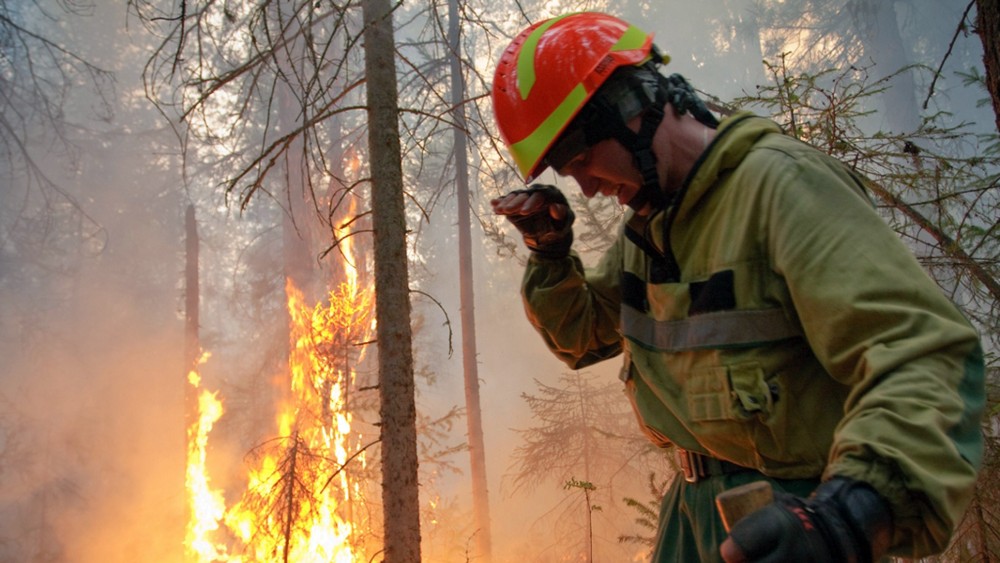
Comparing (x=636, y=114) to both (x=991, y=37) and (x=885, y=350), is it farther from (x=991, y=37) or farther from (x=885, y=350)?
(x=991, y=37)

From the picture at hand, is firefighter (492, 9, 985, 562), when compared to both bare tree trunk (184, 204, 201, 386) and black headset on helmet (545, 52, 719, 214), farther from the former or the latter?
bare tree trunk (184, 204, 201, 386)

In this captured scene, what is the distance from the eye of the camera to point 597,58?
1.97 meters

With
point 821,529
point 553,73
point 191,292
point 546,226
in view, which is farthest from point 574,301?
point 191,292

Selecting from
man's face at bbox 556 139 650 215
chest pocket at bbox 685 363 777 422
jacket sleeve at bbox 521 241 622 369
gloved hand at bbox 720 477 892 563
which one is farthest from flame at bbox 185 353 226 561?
gloved hand at bbox 720 477 892 563

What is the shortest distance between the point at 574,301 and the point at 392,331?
1.58 metres

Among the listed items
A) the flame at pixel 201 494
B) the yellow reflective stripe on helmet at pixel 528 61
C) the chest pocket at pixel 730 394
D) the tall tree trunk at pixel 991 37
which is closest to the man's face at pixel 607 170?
the yellow reflective stripe on helmet at pixel 528 61

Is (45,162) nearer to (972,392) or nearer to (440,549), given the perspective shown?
(440,549)

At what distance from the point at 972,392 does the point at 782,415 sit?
1.24ft

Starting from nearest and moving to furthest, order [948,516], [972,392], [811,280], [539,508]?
1. [948,516]
2. [972,392]
3. [811,280]
4. [539,508]

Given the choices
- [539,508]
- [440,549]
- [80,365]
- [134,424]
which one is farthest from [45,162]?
[539,508]

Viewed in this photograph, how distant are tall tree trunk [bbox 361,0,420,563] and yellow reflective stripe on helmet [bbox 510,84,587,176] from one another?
179 centimetres

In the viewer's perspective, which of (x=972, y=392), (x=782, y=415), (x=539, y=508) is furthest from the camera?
(x=539, y=508)

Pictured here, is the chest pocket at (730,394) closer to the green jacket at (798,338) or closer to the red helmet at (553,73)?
the green jacket at (798,338)

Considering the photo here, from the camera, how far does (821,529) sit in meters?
1.14
